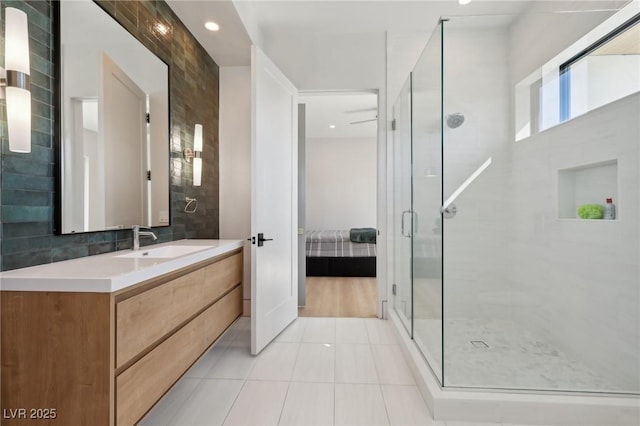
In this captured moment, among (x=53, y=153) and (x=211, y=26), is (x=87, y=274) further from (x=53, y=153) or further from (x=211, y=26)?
(x=211, y=26)

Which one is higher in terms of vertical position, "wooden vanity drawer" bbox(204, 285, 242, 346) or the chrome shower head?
the chrome shower head

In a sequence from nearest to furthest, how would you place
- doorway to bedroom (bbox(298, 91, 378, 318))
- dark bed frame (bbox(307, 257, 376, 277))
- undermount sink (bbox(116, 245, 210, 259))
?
undermount sink (bbox(116, 245, 210, 259)) < doorway to bedroom (bbox(298, 91, 378, 318)) < dark bed frame (bbox(307, 257, 376, 277))

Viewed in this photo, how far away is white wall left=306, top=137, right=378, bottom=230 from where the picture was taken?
22.1 feet

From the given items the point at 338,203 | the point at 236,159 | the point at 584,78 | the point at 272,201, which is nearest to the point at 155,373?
the point at 272,201

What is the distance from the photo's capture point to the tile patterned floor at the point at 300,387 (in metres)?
1.46

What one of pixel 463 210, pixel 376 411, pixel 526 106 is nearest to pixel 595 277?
pixel 463 210

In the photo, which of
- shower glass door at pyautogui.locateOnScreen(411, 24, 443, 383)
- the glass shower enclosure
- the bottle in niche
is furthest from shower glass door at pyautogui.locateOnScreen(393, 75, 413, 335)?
the bottle in niche

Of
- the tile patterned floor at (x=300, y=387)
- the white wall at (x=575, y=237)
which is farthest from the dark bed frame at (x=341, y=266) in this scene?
the white wall at (x=575, y=237)

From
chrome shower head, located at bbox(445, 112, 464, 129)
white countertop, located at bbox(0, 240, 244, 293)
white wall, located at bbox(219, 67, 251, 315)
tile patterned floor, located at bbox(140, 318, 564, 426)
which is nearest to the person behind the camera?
white countertop, located at bbox(0, 240, 244, 293)

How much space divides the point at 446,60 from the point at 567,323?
6.63ft

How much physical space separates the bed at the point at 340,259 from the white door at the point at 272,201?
1.66 metres

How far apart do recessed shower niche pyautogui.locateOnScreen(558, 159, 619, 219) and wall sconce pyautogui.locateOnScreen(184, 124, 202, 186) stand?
2793mm

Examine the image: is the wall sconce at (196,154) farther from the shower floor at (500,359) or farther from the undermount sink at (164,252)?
the shower floor at (500,359)

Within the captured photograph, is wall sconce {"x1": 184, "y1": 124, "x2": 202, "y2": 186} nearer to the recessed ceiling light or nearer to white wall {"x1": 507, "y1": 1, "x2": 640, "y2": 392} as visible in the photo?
the recessed ceiling light
